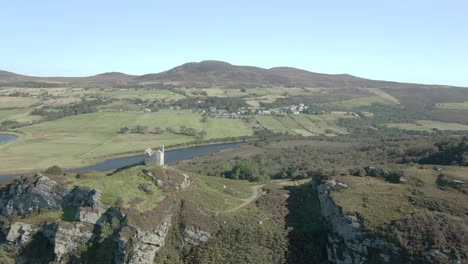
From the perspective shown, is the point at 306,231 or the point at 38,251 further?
the point at 306,231

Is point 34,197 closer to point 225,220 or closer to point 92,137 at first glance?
point 225,220

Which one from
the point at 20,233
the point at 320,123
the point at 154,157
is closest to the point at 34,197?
the point at 20,233

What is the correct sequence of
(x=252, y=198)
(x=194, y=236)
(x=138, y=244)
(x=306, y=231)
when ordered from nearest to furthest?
(x=138, y=244) < (x=194, y=236) < (x=306, y=231) < (x=252, y=198)

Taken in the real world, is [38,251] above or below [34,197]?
below

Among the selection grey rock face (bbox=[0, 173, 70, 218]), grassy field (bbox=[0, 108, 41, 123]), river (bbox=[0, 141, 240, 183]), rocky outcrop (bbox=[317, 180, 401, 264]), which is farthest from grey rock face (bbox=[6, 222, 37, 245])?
grassy field (bbox=[0, 108, 41, 123])

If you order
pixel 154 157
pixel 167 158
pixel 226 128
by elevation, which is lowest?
pixel 167 158

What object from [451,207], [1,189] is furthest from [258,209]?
[1,189]

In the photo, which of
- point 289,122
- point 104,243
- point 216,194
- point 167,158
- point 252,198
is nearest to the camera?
point 104,243
